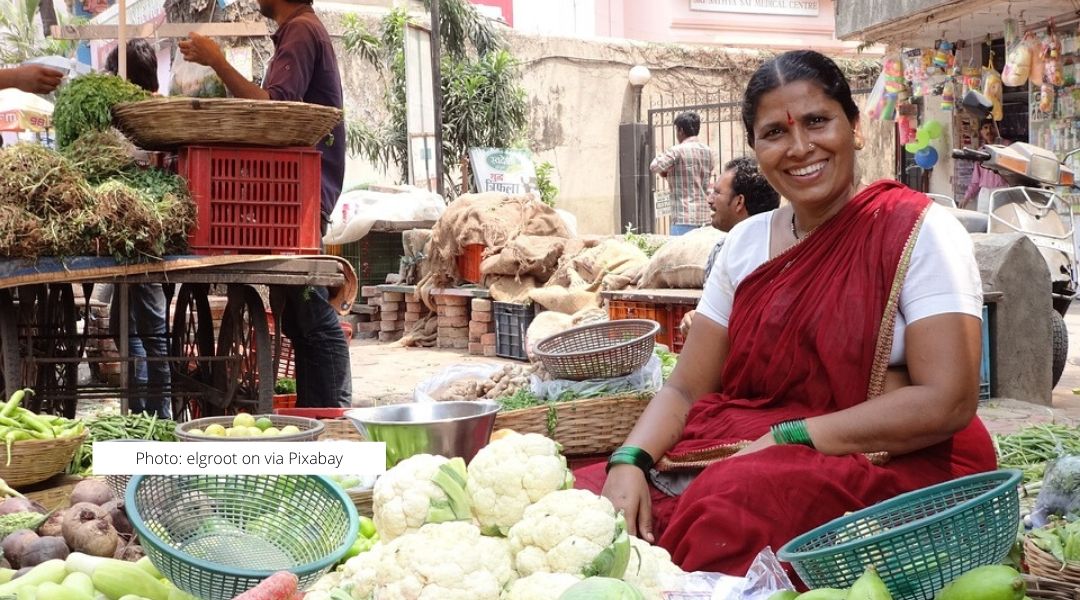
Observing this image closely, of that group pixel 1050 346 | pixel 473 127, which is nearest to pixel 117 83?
pixel 1050 346

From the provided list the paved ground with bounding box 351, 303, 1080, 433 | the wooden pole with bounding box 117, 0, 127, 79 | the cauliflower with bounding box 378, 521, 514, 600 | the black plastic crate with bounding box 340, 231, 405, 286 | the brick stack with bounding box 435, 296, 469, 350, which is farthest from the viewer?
the black plastic crate with bounding box 340, 231, 405, 286

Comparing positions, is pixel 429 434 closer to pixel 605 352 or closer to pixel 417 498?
pixel 417 498

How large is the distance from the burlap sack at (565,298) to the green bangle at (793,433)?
568 cm

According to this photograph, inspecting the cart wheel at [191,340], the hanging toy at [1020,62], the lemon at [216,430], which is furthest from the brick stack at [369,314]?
the lemon at [216,430]

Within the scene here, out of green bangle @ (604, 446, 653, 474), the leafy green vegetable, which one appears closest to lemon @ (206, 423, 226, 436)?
green bangle @ (604, 446, 653, 474)

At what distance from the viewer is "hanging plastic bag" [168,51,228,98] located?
475 centimetres

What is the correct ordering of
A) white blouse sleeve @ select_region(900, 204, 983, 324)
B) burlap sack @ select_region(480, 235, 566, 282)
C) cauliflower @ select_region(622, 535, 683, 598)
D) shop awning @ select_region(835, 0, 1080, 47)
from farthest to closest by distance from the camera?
shop awning @ select_region(835, 0, 1080, 47), burlap sack @ select_region(480, 235, 566, 282), white blouse sleeve @ select_region(900, 204, 983, 324), cauliflower @ select_region(622, 535, 683, 598)

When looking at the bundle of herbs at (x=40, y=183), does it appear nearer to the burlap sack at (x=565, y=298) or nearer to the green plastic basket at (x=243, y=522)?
the green plastic basket at (x=243, y=522)

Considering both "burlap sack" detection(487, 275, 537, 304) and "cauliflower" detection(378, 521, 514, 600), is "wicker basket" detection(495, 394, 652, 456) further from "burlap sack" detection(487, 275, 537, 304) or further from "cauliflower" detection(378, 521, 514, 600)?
"burlap sack" detection(487, 275, 537, 304)

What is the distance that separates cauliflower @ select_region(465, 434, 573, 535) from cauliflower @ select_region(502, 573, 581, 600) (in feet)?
0.68

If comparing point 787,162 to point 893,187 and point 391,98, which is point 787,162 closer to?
point 893,187

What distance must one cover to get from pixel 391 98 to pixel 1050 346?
35.0ft

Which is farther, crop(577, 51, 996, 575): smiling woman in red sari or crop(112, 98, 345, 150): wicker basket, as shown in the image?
crop(112, 98, 345, 150): wicker basket

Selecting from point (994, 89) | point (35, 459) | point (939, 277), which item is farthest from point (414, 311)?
point (939, 277)
